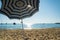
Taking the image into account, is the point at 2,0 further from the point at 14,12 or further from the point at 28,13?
the point at 28,13

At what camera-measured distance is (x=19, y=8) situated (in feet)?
23.1

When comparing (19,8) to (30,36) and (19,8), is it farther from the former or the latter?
(30,36)

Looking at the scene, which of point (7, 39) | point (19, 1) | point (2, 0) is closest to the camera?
point (2, 0)

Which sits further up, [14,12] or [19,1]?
[19,1]

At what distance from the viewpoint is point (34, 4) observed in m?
7.09

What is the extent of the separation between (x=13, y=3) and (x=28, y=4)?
2.20 ft

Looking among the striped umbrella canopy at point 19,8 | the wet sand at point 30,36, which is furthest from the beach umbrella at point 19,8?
the wet sand at point 30,36

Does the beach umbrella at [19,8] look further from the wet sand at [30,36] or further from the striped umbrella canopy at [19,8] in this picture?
the wet sand at [30,36]

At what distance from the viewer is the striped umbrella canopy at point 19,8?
693 centimetres

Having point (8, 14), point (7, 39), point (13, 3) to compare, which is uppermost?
point (13, 3)

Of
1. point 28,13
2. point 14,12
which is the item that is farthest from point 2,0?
point 28,13

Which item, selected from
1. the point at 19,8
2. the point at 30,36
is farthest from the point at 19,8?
the point at 30,36

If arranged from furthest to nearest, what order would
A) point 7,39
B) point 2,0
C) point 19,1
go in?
1. point 7,39
2. point 19,1
3. point 2,0

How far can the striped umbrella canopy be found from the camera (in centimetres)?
693
